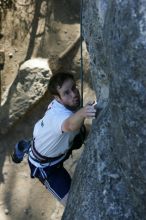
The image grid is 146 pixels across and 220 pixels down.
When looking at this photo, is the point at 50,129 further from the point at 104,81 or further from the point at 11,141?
the point at 11,141

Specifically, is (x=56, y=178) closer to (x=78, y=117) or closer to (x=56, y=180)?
(x=56, y=180)

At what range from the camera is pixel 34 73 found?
5457 mm

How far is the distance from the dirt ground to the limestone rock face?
87 mm

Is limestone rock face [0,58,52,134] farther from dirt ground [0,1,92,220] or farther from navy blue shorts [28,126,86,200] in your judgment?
navy blue shorts [28,126,86,200]

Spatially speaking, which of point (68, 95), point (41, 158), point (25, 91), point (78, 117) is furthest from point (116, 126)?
point (25, 91)

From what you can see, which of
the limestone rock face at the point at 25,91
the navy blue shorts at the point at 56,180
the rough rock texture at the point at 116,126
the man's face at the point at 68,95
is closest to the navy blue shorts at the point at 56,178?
the navy blue shorts at the point at 56,180

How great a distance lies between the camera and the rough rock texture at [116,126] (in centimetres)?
228

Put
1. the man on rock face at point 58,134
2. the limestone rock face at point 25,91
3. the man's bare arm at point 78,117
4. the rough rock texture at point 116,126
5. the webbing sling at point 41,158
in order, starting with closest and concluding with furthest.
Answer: the rough rock texture at point 116,126, the man's bare arm at point 78,117, the man on rock face at point 58,134, the webbing sling at point 41,158, the limestone rock face at point 25,91

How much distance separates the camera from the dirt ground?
5.48 metres

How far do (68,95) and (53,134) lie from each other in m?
0.24

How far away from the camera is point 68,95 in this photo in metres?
3.32

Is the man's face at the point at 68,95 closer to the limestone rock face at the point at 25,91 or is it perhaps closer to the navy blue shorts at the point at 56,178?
the navy blue shorts at the point at 56,178

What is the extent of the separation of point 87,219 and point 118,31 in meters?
0.98

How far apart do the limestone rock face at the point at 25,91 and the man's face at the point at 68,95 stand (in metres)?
2.11
